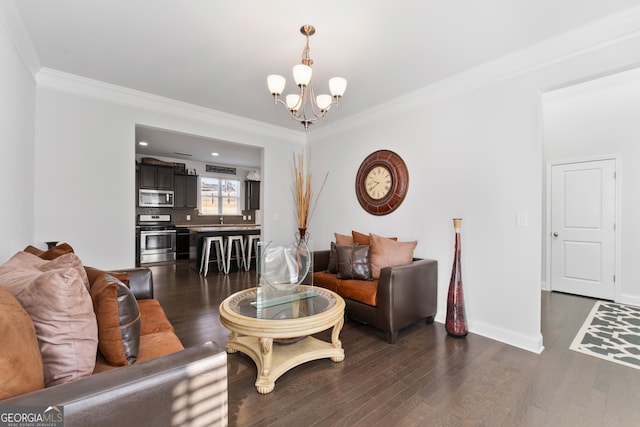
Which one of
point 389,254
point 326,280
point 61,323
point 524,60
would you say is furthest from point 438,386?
point 524,60

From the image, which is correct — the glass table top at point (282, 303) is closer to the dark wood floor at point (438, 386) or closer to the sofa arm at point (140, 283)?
the dark wood floor at point (438, 386)

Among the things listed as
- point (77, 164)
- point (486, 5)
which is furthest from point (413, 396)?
point (77, 164)

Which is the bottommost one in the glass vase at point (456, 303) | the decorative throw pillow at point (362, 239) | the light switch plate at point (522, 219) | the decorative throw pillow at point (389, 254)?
the glass vase at point (456, 303)

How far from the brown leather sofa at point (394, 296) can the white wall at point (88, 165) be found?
8.66 feet

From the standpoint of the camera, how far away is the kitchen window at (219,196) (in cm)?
784

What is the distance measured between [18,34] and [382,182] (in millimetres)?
3712

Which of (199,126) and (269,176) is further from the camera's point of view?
(269,176)

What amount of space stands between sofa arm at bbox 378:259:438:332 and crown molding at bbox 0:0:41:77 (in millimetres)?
3438

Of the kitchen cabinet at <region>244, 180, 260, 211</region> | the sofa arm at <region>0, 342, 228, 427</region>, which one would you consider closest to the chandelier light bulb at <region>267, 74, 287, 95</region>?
the sofa arm at <region>0, 342, 228, 427</region>

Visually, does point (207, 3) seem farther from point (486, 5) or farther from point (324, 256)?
point (324, 256)

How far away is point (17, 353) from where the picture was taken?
81 cm

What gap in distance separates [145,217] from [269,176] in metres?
4.12

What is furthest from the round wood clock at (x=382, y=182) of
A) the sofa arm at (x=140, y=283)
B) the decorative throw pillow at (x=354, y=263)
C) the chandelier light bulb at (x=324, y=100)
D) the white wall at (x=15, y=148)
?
the white wall at (x=15, y=148)

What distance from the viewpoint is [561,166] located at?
4.37 metres
